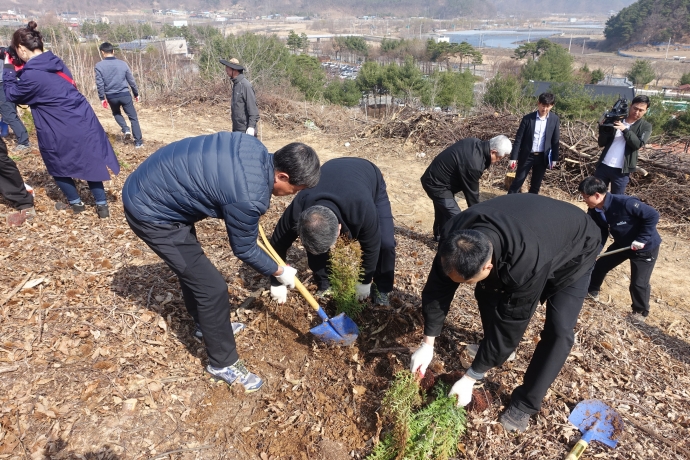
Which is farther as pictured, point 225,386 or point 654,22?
point 654,22

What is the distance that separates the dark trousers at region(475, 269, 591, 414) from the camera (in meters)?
2.29

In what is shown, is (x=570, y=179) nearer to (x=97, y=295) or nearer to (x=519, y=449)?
(x=519, y=449)

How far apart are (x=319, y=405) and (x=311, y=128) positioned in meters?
9.50

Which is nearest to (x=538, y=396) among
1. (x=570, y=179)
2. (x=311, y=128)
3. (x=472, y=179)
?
(x=472, y=179)

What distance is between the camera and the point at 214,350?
8.52 ft

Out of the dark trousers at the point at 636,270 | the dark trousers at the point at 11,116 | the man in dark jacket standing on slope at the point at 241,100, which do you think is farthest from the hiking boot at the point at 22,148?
the dark trousers at the point at 636,270

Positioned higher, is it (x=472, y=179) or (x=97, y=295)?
(x=472, y=179)

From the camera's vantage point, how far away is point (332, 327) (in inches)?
116

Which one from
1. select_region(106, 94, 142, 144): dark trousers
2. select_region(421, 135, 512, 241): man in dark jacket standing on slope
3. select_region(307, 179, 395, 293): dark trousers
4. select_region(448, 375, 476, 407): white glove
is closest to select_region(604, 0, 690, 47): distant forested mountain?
select_region(421, 135, 512, 241): man in dark jacket standing on slope

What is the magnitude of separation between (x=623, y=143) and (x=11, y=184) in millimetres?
6990

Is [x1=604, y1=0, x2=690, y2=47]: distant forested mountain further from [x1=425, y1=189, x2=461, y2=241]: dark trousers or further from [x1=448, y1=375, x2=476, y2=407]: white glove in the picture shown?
[x1=448, y1=375, x2=476, y2=407]: white glove

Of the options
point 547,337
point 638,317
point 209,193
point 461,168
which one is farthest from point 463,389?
point 638,317

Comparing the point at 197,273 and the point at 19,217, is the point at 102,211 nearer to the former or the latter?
the point at 19,217

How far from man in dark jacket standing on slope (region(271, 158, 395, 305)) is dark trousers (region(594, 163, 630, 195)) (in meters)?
3.58
